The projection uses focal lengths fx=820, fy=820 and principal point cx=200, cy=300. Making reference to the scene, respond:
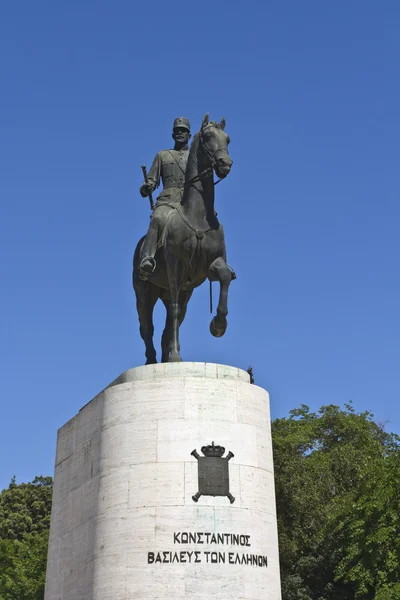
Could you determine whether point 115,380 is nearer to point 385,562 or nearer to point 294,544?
point 385,562

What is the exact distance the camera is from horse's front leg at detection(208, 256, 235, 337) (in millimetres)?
14758

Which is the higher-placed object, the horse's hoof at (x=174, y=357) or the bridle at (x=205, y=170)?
the bridle at (x=205, y=170)

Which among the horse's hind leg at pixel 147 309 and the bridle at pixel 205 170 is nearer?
the bridle at pixel 205 170

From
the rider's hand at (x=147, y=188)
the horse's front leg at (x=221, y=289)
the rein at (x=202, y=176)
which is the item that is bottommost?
the horse's front leg at (x=221, y=289)

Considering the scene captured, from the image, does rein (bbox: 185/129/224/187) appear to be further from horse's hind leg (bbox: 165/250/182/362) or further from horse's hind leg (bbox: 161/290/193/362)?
horse's hind leg (bbox: 161/290/193/362)

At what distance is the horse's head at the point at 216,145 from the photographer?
1427 cm

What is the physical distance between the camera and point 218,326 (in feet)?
48.9

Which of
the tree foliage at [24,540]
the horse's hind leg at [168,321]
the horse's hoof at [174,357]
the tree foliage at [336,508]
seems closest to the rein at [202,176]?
the horse's hind leg at [168,321]

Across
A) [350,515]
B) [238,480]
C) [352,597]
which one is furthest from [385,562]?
[238,480]

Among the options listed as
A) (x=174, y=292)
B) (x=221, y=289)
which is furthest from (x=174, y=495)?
(x=174, y=292)

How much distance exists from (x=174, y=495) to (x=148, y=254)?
4.62m

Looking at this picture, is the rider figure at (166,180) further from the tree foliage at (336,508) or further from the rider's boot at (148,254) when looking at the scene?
the tree foliage at (336,508)

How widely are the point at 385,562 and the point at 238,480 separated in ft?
52.8

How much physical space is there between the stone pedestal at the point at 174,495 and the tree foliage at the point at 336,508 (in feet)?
43.1
